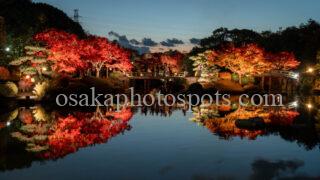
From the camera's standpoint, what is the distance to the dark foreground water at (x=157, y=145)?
17147mm

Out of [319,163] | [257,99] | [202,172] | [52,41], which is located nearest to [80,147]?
[202,172]

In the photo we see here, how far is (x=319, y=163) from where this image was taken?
1864cm

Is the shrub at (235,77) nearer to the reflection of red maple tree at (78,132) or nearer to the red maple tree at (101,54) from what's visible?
the red maple tree at (101,54)

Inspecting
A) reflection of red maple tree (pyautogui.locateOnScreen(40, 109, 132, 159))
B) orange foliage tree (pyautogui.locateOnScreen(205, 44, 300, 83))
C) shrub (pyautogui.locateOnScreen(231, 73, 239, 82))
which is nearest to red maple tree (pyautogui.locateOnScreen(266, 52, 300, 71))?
orange foliage tree (pyautogui.locateOnScreen(205, 44, 300, 83))

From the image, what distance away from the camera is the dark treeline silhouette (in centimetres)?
5541

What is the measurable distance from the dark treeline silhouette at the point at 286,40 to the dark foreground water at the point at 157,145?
21277 millimetres

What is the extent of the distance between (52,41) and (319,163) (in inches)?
1241

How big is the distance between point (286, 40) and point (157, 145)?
47.3 m

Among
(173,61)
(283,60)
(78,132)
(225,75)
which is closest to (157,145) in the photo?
(78,132)

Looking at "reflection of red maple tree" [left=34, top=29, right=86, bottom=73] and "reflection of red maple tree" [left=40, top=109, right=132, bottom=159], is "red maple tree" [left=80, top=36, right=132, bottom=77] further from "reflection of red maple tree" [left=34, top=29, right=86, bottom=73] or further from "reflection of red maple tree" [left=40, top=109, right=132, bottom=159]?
"reflection of red maple tree" [left=40, top=109, right=132, bottom=159]

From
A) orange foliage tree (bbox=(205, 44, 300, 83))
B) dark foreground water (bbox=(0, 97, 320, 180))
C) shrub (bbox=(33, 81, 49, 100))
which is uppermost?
orange foliage tree (bbox=(205, 44, 300, 83))

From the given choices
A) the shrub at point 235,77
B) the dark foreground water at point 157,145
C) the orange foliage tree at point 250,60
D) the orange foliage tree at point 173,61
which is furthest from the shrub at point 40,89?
the orange foliage tree at point 173,61


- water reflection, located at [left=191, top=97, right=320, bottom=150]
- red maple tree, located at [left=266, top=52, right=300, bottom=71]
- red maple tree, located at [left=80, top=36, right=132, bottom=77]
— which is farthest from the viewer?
red maple tree, located at [left=266, top=52, right=300, bottom=71]

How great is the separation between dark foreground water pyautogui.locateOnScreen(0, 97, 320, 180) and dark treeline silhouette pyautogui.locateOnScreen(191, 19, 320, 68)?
21277mm
